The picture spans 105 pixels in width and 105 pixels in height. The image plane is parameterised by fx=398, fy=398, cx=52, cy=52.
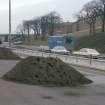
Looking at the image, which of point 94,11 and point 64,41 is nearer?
point 64,41

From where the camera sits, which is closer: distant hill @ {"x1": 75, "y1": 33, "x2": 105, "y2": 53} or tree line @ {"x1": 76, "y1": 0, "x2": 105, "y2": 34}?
distant hill @ {"x1": 75, "y1": 33, "x2": 105, "y2": 53}

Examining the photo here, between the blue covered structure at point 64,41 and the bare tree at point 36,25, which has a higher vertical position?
the bare tree at point 36,25

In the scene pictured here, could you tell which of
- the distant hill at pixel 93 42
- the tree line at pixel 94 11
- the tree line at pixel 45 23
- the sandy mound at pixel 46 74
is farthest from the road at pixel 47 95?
the tree line at pixel 45 23

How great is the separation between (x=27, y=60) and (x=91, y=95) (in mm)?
6453

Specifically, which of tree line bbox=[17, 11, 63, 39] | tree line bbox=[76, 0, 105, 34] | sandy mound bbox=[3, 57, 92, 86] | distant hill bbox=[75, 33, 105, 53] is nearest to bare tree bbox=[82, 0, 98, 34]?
A: tree line bbox=[76, 0, 105, 34]

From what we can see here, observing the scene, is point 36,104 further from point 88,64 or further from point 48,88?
point 88,64

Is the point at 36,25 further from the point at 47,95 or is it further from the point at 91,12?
the point at 47,95

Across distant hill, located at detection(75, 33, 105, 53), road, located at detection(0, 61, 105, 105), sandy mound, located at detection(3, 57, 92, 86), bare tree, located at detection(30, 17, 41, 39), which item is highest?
bare tree, located at detection(30, 17, 41, 39)

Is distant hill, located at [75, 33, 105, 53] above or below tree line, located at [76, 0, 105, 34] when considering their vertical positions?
below

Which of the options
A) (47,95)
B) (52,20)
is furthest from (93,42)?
(47,95)

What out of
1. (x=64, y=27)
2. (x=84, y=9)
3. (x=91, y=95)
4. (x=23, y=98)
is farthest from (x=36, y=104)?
(x=64, y=27)

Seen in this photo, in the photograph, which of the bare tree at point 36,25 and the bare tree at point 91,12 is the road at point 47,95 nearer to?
the bare tree at point 91,12

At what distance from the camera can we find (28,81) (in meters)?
19.4

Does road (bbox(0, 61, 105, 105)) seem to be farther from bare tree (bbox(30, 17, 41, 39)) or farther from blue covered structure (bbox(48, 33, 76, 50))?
bare tree (bbox(30, 17, 41, 39))
